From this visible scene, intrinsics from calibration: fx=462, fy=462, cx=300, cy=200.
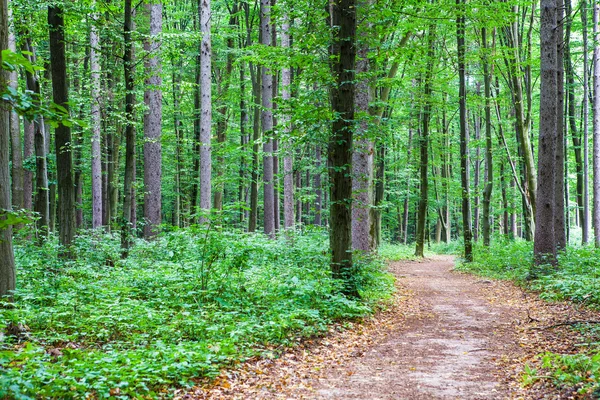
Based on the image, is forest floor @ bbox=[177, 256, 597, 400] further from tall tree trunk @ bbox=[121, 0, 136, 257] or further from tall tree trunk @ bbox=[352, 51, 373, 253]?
tall tree trunk @ bbox=[121, 0, 136, 257]

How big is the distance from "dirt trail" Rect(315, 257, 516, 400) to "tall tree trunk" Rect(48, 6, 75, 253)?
7102mm

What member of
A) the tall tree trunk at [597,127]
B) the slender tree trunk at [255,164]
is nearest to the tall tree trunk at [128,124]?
the slender tree trunk at [255,164]

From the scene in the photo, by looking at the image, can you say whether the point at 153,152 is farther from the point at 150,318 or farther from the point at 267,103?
the point at 150,318

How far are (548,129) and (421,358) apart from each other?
8357 millimetres

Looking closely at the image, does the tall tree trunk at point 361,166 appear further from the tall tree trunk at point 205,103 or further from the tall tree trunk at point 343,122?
the tall tree trunk at point 205,103

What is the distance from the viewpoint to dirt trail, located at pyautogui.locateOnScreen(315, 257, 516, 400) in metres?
5.04

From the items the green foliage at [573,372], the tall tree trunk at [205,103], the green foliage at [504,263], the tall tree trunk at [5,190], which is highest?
the tall tree trunk at [205,103]

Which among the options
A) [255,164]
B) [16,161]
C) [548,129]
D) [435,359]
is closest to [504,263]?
[548,129]

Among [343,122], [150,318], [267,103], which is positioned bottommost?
[150,318]

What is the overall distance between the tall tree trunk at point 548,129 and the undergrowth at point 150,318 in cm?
470

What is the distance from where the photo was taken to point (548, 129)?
11.9 metres

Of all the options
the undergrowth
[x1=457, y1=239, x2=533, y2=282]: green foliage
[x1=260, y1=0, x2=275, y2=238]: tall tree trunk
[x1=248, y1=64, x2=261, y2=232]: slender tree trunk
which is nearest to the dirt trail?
the undergrowth

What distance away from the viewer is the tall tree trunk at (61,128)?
31.1ft

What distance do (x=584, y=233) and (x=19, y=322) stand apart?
21720 mm
